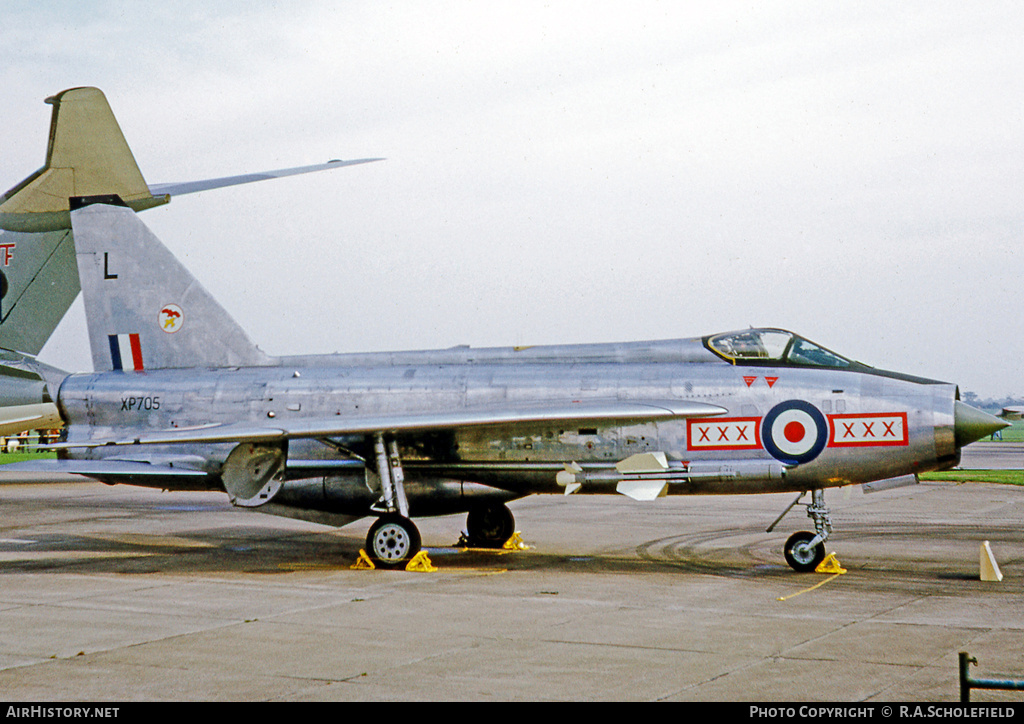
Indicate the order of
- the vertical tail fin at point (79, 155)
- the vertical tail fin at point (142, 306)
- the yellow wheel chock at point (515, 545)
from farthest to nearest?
the vertical tail fin at point (79, 155) < the vertical tail fin at point (142, 306) < the yellow wheel chock at point (515, 545)

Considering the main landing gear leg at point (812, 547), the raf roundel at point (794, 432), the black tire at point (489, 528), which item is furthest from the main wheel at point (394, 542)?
the main landing gear leg at point (812, 547)

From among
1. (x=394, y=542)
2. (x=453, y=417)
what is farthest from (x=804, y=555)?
(x=394, y=542)

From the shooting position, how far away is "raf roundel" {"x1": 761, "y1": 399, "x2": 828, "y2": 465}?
39.7 feet

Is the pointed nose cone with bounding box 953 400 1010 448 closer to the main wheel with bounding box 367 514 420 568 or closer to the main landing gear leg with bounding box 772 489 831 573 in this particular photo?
the main landing gear leg with bounding box 772 489 831 573

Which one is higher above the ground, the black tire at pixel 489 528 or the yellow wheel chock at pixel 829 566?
the black tire at pixel 489 528

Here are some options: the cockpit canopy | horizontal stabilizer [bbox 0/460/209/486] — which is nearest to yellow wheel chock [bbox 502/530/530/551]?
the cockpit canopy

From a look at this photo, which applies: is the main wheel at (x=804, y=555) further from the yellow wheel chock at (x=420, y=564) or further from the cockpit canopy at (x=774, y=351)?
the yellow wheel chock at (x=420, y=564)

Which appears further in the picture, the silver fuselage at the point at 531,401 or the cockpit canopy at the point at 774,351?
the cockpit canopy at the point at 774,351

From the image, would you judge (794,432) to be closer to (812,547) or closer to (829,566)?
(812,547)

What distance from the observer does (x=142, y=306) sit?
597 inches

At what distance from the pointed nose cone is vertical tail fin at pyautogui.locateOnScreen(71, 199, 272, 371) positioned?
970cm

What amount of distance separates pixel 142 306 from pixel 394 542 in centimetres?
580

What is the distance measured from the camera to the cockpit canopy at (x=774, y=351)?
12.7 meters

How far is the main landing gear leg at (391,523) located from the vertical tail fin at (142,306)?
10.8 ft
